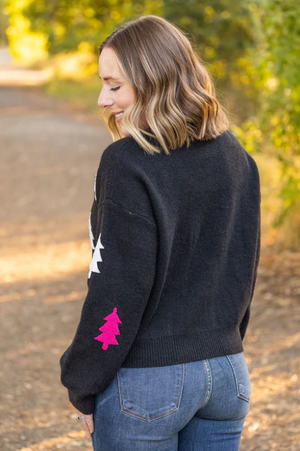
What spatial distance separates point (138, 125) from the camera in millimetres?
1522

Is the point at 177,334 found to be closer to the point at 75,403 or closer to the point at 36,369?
the point at 75,403

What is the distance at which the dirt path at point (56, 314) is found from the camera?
334 centimetres

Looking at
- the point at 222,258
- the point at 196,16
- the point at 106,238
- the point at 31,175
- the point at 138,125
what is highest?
the point at 138,125

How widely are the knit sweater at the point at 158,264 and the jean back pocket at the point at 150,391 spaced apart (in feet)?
0.08

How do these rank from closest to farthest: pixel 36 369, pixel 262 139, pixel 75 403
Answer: pixel 75 403 < pixel 36 369 < pixel 262 139

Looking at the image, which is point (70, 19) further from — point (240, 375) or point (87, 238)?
point (240, 375)

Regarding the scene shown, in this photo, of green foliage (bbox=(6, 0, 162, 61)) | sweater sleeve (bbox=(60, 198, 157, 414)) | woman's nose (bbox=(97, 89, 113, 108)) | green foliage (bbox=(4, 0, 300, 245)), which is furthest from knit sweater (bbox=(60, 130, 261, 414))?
green foliage (bbox=(6, 0, 162, 61))

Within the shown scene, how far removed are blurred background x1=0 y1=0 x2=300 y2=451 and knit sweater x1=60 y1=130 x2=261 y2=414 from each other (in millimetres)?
654

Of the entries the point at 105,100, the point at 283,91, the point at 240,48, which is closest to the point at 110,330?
the point at 105,100

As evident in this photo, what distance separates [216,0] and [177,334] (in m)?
12.2

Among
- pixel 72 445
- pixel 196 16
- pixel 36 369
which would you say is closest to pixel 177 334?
pixel 72 445

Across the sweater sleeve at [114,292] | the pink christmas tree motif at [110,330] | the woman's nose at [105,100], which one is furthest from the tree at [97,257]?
the woman's nose at [105,100]

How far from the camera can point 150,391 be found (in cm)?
150

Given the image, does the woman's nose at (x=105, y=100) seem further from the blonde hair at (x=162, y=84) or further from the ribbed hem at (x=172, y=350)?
the ribbed hem at (x=172, y=350)
